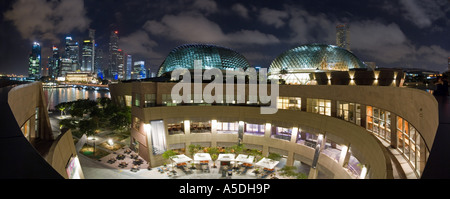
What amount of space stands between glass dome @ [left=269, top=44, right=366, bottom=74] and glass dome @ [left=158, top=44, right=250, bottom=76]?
13726 millimetres

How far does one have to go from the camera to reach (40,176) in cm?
350

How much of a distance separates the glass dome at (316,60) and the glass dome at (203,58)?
13.7 meters

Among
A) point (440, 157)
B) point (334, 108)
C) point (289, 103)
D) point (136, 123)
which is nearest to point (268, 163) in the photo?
point (334, 108)

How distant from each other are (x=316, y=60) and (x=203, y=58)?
31.9 metres

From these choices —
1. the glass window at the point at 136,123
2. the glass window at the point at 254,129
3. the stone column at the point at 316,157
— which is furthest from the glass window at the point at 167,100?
the stone column at the point at 316,157

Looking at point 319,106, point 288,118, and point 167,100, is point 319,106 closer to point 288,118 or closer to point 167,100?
point 288,118

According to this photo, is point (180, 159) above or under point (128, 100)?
under

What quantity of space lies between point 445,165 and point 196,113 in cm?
2983

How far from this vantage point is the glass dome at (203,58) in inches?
2554

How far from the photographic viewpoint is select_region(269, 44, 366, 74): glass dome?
62750mm

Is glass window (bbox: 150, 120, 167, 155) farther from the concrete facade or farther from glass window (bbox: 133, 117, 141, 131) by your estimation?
glass window (bbox: 133, 117, 141, 131)

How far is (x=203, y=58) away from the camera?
65.6m
